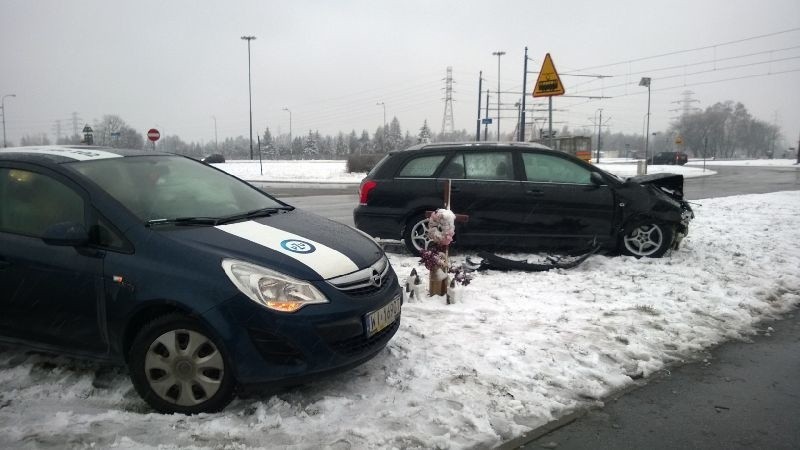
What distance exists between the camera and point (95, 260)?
3133mm

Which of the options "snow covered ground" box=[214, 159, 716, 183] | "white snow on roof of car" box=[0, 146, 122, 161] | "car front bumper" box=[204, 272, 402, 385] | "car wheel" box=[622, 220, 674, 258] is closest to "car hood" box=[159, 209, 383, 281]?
"car front bumper" box=[204, 272, 402, 385]

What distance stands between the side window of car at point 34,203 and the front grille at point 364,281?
1.63 meters

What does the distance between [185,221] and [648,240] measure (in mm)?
5949

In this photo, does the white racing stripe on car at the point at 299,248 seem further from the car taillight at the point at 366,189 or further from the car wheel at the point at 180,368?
the car taillight at the point at 366,189

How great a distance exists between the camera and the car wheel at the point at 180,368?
2.99 meters

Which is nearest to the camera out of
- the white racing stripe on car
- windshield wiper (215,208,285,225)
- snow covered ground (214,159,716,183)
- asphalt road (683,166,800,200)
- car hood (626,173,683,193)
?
the white racing stripe on car

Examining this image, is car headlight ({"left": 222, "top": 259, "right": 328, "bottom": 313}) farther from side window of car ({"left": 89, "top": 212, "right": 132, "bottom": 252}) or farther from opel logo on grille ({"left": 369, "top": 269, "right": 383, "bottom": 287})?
side window of car ({"left": 89, "top": 212, "right": 132, "bottom": 252})

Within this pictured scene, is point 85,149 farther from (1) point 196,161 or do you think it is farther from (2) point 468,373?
(2) point 468,373

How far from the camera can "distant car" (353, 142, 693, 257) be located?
6988mm

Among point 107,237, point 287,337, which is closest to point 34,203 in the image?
point 107,237

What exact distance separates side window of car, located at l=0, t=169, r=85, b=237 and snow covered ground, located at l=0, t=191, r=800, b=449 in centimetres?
100

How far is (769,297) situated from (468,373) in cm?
390

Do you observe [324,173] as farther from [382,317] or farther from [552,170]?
[382,317]

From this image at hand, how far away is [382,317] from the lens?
342 centimetres
